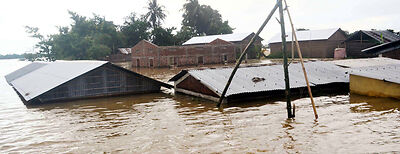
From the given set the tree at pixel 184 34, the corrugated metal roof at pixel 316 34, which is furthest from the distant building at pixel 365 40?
the tree at pixel 184 34

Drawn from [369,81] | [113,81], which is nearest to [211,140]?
[369,81]

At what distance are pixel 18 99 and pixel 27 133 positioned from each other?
9.30 metres

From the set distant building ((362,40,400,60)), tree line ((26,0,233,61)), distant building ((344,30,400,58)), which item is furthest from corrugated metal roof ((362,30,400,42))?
tree line ((26,0,233,61))

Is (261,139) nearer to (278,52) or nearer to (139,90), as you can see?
(139,90)

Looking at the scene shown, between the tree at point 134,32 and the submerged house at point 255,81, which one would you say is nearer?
the submerged house at point 255,81

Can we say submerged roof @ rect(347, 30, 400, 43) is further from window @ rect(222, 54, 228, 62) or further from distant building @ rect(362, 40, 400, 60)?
distant building @ rect(362, 40, 400, 60)

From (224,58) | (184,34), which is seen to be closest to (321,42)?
(224,58)

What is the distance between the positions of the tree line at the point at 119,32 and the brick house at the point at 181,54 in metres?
15.0

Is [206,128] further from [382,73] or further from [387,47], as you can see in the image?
[387,47]

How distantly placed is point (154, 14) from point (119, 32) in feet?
32.4

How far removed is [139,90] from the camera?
1816cm

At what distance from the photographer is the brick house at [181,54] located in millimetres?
42031

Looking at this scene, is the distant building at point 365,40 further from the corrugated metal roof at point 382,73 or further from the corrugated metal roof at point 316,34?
the corrugated metal roof at point 382,73

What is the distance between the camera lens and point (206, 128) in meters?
9.97
